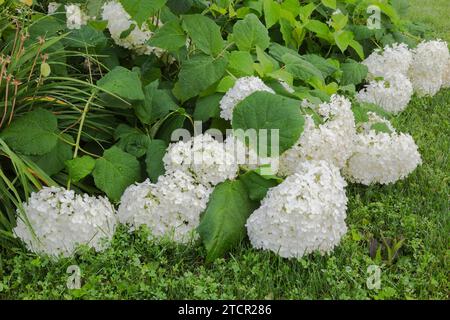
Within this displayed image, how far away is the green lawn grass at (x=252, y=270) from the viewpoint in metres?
2.18

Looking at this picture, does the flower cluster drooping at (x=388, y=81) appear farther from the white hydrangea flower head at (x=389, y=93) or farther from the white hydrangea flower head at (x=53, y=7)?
the white hydrangea flower head at (x=53, y=7)

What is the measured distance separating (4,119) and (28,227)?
0.51m

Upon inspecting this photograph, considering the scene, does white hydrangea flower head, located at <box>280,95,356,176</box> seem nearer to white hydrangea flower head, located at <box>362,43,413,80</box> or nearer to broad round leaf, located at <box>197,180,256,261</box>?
broad round leaf, located at <box>197,180,256,261</box>

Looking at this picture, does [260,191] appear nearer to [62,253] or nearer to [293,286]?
[293,286]

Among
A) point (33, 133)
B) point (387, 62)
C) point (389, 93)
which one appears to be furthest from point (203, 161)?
point (387, 62)

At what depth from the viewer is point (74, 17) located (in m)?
3.06

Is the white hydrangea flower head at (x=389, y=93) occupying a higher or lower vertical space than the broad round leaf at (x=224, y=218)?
lower

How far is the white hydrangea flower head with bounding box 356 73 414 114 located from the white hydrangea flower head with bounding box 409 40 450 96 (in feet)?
1.16

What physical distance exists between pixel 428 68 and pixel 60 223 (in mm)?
2581

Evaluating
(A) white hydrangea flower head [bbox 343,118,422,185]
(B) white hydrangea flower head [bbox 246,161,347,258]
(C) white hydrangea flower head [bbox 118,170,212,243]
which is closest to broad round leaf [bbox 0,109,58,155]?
(C) white hydrangea flower head [bbox 118,170,212,243]

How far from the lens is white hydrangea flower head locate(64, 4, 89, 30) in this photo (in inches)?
118

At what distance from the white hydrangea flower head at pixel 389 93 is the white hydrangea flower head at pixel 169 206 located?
1.57 metres

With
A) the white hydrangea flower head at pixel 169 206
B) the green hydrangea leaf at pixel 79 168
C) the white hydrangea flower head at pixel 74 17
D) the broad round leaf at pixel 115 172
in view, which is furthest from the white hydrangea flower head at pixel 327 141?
the white hydrangea flower head at pixel 74 17
